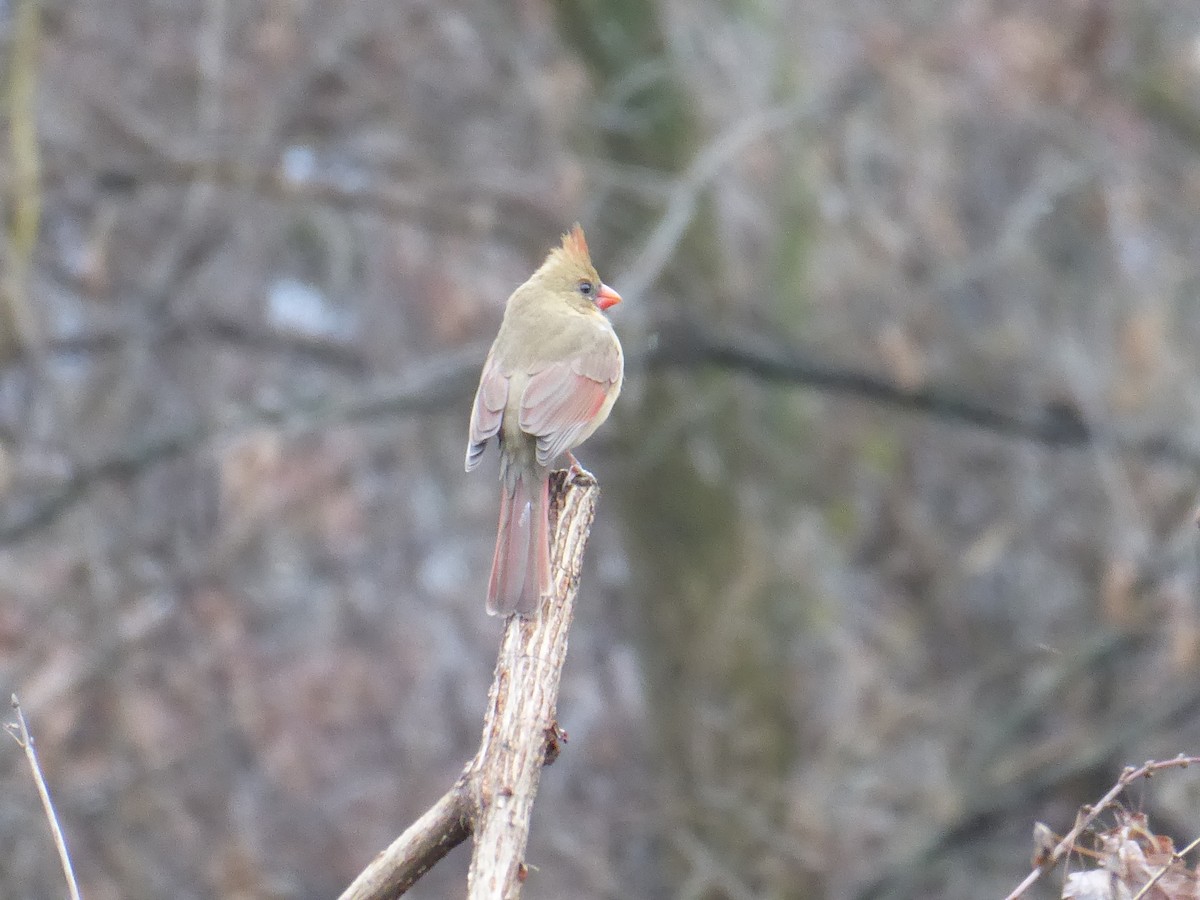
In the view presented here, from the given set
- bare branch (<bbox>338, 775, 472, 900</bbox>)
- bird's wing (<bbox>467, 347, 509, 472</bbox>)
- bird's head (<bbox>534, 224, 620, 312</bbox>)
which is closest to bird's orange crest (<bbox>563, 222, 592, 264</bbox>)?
bird's head (<bbox>534, 224, 620, 312</bbox>)

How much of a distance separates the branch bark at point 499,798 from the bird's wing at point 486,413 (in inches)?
63.9

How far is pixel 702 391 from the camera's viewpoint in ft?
32.2

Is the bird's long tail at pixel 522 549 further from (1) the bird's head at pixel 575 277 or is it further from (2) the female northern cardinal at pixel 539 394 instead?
(1) the bird's head at pixel 575 277

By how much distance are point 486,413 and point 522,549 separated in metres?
1.02

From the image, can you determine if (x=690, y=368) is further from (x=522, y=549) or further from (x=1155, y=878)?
(x=1155, y=878)

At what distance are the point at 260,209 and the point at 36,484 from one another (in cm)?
206

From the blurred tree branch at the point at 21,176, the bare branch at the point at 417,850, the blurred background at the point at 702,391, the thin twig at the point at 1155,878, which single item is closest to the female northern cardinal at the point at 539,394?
the bare branch at the point at 417,850

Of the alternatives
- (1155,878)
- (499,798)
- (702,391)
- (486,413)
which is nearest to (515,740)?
(499,798)

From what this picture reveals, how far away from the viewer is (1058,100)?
392 inches

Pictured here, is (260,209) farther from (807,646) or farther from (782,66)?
(807,646)

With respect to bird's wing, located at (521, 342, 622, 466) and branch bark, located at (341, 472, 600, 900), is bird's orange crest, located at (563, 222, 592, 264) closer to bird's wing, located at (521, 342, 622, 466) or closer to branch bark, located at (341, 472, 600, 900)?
bird's wing, located at (521, 342, 622, 466)

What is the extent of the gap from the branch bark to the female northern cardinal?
0.47m

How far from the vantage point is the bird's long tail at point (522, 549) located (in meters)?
3.80

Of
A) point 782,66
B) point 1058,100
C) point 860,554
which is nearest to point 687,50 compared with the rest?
point 782,66
